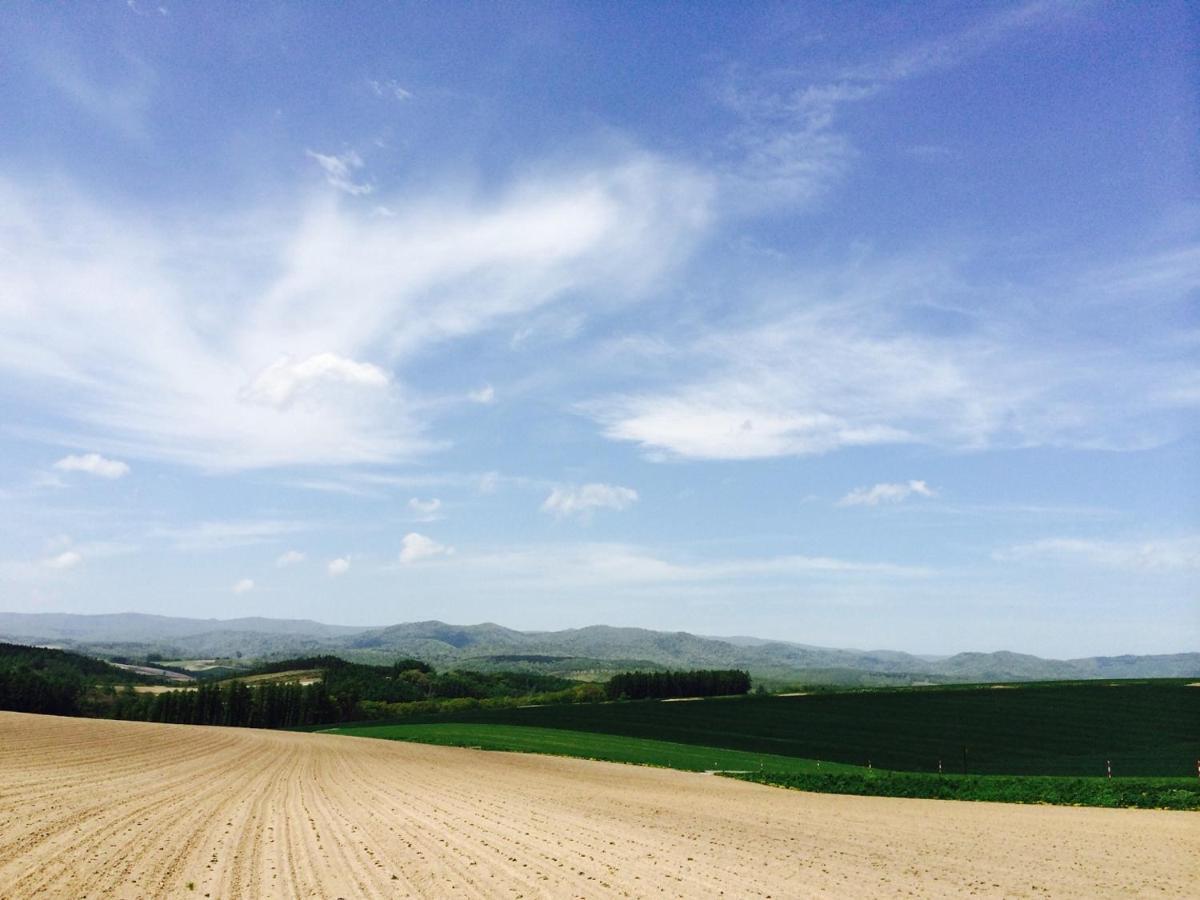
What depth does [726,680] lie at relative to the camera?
148125 mm

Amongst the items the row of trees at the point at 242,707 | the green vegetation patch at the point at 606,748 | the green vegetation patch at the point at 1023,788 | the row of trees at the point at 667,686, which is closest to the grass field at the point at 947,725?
the green vegetation patch at the point at 606,748

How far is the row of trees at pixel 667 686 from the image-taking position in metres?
143

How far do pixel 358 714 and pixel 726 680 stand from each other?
240ft

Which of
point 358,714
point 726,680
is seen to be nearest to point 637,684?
point 726,680

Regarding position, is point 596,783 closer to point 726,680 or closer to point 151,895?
point 151,895

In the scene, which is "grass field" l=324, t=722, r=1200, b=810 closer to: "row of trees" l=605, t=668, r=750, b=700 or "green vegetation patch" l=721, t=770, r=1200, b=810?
"green vegetation patch" l=721, t=770, r=1200, b=810

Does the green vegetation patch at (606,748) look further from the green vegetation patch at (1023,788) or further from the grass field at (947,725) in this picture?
the green vegetation patch at (1023,788)

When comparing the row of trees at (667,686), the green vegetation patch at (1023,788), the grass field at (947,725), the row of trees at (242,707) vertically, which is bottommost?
the row of trees at (242,707)

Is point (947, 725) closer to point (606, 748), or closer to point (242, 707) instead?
point (606, 748)

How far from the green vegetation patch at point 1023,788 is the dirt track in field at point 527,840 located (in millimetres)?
2128

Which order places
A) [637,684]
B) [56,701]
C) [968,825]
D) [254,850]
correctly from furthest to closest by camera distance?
[637,684]
[56,701]
[968,825]
[254,850]

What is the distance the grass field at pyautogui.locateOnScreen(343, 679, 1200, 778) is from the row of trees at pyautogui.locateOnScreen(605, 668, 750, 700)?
95.6 feet

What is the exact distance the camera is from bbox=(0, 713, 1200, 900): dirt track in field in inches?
635

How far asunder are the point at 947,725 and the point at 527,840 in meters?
73.9
